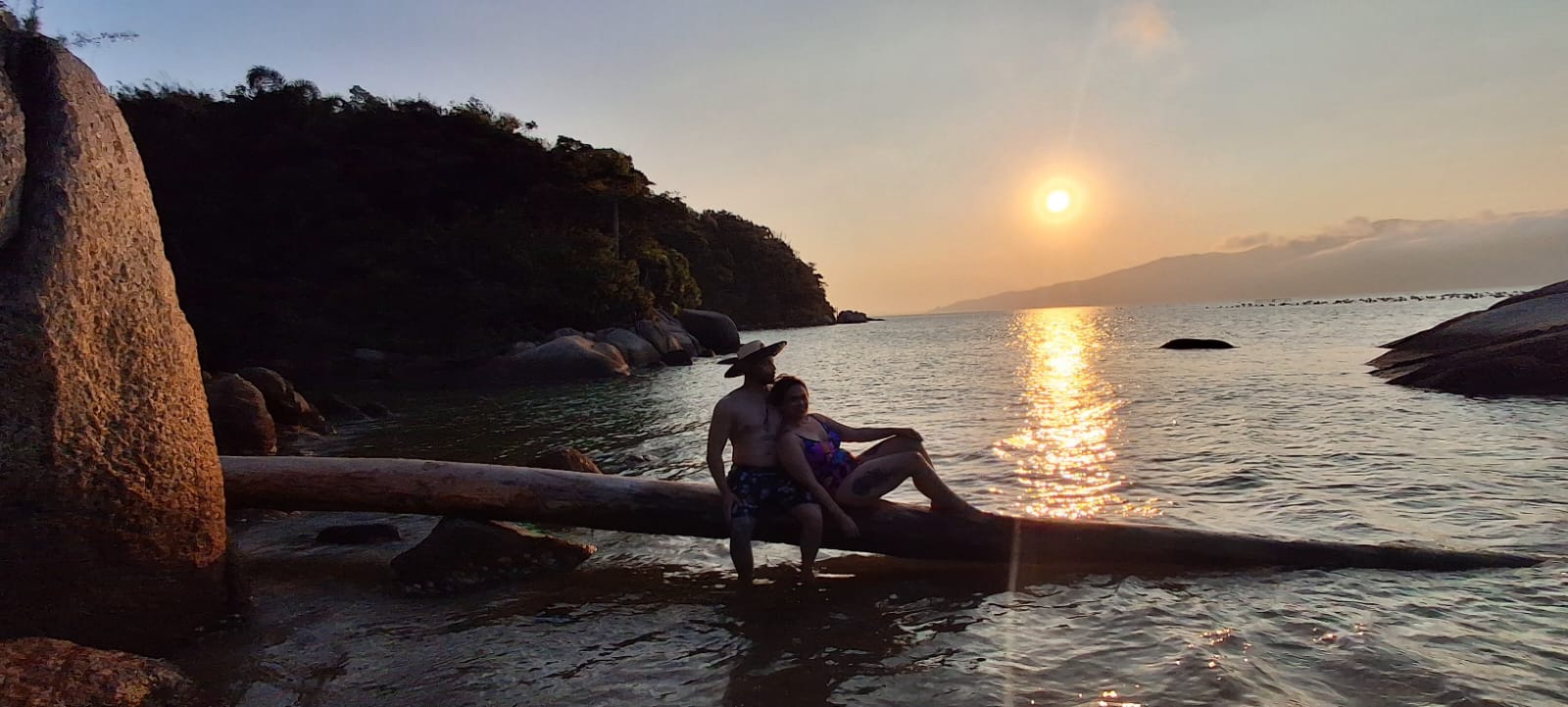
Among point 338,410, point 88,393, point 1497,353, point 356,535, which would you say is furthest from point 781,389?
point 1497,353

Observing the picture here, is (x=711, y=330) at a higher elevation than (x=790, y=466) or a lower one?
higher

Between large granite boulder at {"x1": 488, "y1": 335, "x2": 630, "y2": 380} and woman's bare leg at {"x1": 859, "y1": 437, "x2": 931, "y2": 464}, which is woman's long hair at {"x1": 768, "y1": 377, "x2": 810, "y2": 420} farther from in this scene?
large granite boulder at {"x1": 488, "y1": 335, "x2": 630, "y2": 380}

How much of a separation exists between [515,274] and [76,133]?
35.7 m

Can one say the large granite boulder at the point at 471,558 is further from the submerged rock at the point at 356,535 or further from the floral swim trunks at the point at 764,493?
the floral swim trunks at the point at 764,493

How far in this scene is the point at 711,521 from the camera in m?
6.79

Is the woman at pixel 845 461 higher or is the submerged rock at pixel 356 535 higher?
the woman at pixel 845 461

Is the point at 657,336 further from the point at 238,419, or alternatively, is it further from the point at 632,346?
the point at 238,419

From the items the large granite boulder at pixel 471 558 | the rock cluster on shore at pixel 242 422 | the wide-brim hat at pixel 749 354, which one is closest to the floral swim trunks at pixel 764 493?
the wide-brim hat at pixel 749 354

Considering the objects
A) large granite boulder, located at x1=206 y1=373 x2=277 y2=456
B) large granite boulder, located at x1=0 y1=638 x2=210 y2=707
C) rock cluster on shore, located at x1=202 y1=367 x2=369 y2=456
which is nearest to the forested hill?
rock cluster on shore, located at x1=202 y1=367 x2=369 y2=456

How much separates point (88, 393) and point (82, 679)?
1.56 metres

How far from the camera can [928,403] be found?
2091 centimetres

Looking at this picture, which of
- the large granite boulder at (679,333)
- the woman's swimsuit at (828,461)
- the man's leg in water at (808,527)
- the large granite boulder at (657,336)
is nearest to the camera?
the man's leg in water at (808,527)

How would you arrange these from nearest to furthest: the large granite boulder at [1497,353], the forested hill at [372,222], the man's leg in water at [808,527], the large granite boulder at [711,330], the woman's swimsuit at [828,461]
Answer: the man's leg in water at [808,527] < the woman's swimsuit at [828,461] < the large granite boulder at [1497,353] < the forested hill at [372,222] < the large granite boulder at [711,330]

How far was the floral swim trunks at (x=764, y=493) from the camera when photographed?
6363 millimetres
